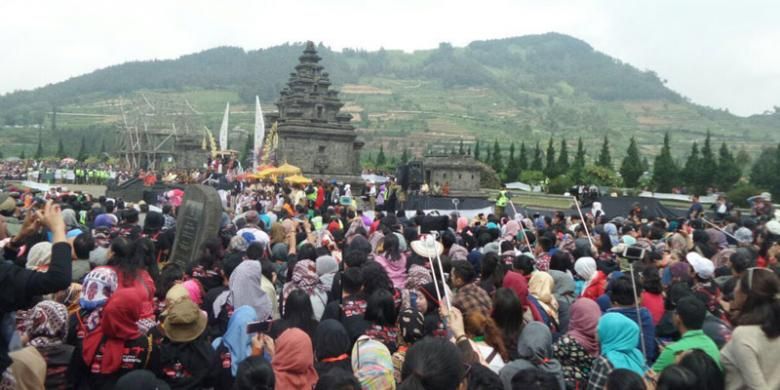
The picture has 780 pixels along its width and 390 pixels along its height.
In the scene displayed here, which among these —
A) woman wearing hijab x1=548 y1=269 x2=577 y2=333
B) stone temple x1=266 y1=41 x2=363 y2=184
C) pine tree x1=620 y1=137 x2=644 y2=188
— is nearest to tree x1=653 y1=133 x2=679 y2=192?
pine tree x1=620 y1=137 x2=644 y2=188

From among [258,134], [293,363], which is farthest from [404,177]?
[293,363]

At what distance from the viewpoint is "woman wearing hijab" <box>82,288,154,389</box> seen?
16.1 ft

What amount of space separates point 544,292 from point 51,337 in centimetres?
450

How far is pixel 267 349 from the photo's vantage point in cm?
507

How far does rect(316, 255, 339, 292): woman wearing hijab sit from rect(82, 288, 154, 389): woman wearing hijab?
2.81 metres

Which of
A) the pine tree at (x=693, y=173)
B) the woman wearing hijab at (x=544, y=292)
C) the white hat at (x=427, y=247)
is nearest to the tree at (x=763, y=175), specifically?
the pine tree at (x=693, y=173)

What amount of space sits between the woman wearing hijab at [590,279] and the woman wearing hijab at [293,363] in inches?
149

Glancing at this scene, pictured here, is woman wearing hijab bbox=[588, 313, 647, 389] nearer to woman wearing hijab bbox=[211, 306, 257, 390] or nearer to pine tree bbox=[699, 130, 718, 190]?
woman wearing hijab bbox=[211, 306, 257, 390]

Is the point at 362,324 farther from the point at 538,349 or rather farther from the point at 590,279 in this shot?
the point at 590,279

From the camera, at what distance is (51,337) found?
514cm

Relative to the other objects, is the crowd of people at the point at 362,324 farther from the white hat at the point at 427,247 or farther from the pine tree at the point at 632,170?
the pine tree at the point at 632,170

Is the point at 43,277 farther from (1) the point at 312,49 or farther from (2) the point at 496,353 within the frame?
(1) the point at 312,49

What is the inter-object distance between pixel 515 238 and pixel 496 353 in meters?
7.52

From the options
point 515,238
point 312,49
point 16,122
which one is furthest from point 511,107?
point 515,238
